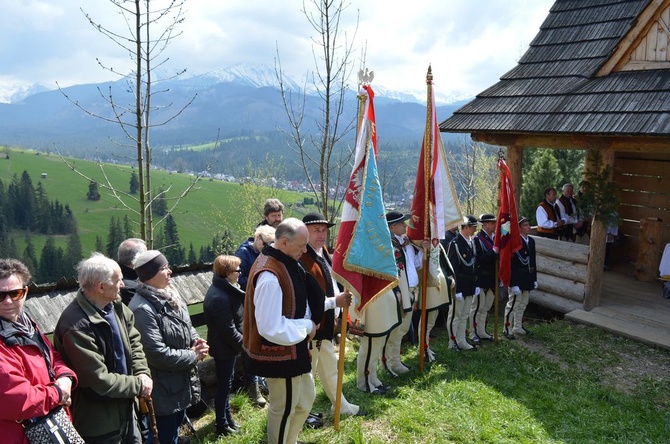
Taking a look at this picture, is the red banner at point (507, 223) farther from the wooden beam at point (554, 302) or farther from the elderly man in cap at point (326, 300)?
the elderly man in cap at point (326, 300)

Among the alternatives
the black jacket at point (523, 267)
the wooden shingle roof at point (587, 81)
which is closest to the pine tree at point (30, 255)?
the wooden shingle roof at point (587, 81)

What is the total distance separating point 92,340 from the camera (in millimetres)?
3197

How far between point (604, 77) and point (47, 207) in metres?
77.4

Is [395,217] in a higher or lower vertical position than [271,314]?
higher

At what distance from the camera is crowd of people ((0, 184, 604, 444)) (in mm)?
2914

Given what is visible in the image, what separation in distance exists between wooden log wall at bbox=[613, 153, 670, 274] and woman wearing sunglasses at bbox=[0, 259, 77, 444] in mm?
10580

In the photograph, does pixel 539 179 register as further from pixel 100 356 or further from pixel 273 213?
pixel 100 356

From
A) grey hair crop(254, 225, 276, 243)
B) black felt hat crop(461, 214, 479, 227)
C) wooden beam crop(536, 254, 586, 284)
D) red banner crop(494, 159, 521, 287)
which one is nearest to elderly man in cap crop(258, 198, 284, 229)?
grey hair crop(254, 225, 276, 243)

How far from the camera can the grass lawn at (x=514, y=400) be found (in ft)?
16.3

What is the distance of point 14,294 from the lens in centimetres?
287

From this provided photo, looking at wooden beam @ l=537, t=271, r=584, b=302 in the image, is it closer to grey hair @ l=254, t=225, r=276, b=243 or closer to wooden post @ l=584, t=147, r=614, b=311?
wooden post @ l=584, t=147, r=614, b=311

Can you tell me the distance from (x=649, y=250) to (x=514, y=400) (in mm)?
6222

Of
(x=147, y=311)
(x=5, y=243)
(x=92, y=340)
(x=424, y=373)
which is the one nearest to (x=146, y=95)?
(x=147, y=311)

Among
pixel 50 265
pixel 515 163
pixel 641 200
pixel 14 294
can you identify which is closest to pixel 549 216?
pixel 515 163
